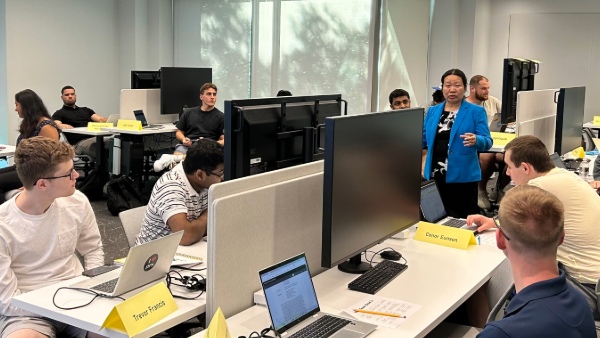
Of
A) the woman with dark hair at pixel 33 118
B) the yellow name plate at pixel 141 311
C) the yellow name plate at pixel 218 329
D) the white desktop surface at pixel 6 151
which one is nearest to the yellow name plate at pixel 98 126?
the white desktop surface at pixel 6 151

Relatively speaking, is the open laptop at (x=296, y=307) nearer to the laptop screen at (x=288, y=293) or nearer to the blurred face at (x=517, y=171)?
the laptop screen at (x=288, y=293)

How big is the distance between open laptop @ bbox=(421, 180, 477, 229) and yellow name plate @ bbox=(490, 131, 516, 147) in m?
2.10

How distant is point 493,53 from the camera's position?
31.1 ft

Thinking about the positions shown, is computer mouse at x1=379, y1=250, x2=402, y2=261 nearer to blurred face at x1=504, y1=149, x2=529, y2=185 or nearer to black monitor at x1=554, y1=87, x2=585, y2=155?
blurred face at x1=504, y1=149, x2=529, y2=185

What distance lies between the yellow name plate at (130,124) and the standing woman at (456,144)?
3363 mm

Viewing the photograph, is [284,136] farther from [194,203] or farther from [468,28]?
[468,28]

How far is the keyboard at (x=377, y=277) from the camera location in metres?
2.37

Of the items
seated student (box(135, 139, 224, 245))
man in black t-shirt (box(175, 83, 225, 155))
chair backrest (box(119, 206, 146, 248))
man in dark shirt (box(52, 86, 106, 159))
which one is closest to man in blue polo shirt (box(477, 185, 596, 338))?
seated student (box(135, 139, 224, 245))

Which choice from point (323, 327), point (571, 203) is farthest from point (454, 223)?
point (323, 327)

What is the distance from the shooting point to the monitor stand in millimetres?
2562

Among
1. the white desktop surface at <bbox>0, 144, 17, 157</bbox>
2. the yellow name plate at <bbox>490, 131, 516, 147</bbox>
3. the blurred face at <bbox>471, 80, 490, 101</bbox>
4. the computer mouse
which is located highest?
the blurred face at <bbox>471, 80, 490, 101</bbox>

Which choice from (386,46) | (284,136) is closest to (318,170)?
(284,136)

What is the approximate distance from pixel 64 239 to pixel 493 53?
7981mm

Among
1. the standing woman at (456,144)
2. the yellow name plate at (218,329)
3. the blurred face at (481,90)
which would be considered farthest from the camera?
the blurred face at (481,90)
